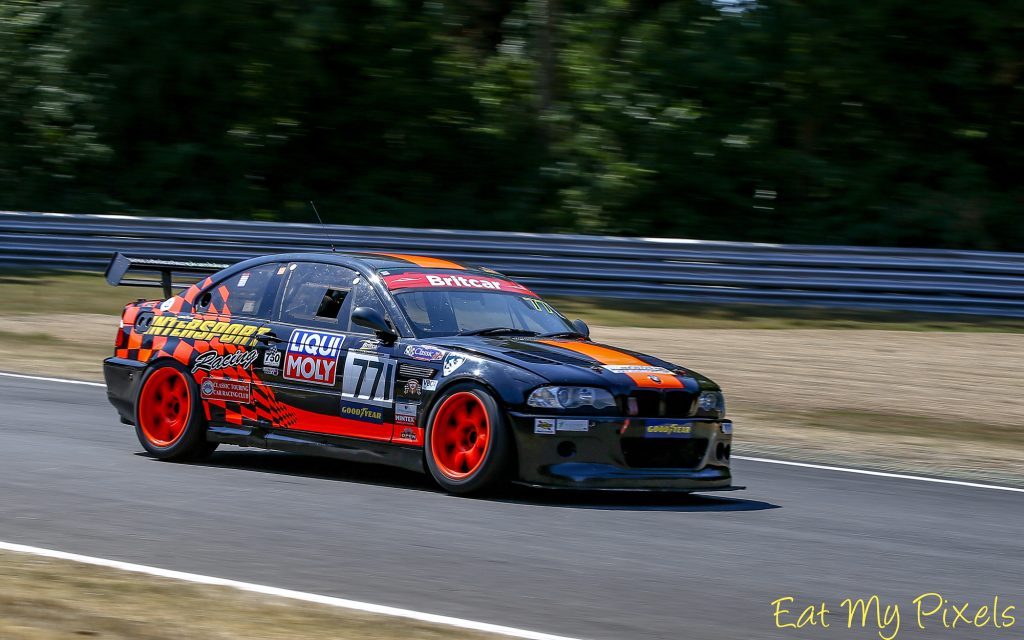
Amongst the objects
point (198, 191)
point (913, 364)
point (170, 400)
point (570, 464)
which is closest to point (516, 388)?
point (570, 464)

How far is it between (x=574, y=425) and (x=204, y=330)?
2950 mm

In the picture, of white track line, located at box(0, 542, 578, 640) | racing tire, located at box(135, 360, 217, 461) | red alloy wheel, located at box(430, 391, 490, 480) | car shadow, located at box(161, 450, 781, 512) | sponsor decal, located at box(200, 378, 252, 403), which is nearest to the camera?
white track line, located at box(0, 542, 578, 640)

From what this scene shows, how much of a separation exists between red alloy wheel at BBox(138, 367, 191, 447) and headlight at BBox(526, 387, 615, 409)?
2.79 m

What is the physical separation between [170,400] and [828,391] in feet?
22.5

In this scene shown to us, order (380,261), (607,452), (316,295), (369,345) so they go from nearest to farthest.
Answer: (607,452)
(369,345)
(316,295)
(380,261)

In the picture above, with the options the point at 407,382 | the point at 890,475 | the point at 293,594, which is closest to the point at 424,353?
the point at 407,382

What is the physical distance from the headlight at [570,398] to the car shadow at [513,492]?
2.04 feet

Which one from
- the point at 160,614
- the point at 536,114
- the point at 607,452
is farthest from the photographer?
the point at 536,114

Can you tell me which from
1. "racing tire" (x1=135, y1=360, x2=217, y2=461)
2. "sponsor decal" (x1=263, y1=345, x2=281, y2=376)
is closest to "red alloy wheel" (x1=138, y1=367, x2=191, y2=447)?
"racing tire" (x1=135, y1=360, x2=217, y2=461)

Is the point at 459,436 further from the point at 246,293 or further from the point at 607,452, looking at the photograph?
the point at 246,293

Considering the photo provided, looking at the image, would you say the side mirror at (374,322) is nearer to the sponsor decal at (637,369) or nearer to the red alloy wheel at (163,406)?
the sponsor decal at (637,369)

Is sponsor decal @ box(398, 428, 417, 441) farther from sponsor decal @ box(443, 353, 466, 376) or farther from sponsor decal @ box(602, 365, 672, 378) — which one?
sponsor decal @ box(602, 365, 672, 378)

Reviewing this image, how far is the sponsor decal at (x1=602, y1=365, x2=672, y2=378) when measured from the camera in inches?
336

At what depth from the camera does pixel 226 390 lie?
948 cm
